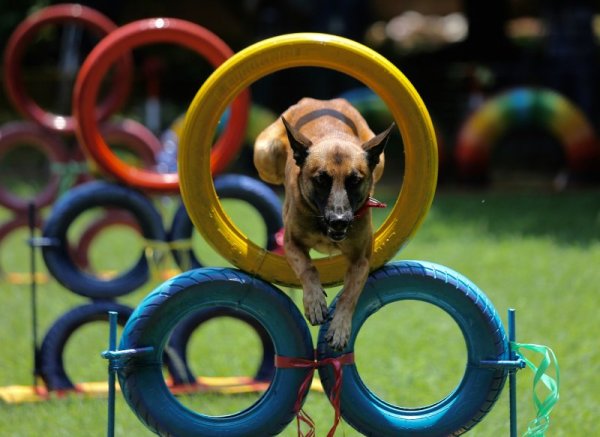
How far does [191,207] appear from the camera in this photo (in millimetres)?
6145

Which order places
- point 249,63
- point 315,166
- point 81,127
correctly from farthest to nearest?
point 81,127 < point 249,63 < point 315,166

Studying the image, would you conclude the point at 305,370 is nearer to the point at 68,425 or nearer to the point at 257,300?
the point at 257,300

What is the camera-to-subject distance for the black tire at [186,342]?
26.7 ft

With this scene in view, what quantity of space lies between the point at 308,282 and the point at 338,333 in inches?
12.5

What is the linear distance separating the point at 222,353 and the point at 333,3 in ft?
34.9

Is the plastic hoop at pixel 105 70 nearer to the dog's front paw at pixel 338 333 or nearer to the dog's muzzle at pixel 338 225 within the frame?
the dog's front paw at pixel 338 333

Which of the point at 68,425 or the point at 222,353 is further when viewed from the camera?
the point at 222,353

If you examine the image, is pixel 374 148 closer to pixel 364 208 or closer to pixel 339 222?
pixel 364 208

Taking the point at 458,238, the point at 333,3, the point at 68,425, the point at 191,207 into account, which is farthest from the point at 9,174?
the point at 191,207

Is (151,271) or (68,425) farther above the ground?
(151,271)

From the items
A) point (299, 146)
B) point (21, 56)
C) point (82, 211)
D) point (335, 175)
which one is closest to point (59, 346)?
point (82, 211)

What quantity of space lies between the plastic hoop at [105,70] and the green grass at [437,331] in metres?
1.57

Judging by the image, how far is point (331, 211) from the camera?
544 cm

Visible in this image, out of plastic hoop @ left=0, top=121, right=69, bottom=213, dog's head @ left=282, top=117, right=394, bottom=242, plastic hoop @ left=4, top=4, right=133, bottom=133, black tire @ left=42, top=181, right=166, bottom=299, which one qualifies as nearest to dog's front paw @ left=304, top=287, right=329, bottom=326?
dog's head @ left=282, top=117, right=394, bottom=242
